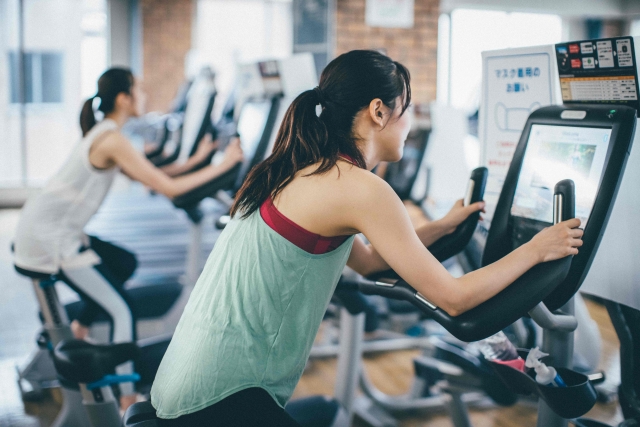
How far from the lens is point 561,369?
4.20 ft

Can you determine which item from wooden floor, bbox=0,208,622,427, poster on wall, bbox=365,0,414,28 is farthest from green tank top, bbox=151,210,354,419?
poster on wall, bbox=365,0,414,28

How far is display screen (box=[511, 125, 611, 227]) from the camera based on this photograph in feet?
4.01

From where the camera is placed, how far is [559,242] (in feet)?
3.59

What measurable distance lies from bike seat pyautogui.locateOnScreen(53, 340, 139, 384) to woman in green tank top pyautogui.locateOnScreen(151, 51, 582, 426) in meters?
0.57

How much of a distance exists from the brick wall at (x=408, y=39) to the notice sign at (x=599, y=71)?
5.75 m

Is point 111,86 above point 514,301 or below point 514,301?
above

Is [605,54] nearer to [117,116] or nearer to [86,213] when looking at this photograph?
[86,213]

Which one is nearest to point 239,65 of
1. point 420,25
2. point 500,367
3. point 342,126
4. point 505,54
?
point 505,54

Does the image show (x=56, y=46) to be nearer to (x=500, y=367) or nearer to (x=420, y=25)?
(x=420, y=25)

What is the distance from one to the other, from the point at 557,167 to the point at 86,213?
5.98 feet

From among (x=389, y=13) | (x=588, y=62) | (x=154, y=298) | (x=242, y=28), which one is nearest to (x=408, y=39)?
(x=389, y=13)

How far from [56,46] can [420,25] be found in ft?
14.7

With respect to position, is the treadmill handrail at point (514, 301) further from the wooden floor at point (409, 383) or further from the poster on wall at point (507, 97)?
the wooden floor at point (409, 383)

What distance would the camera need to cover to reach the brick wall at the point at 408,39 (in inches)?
275
